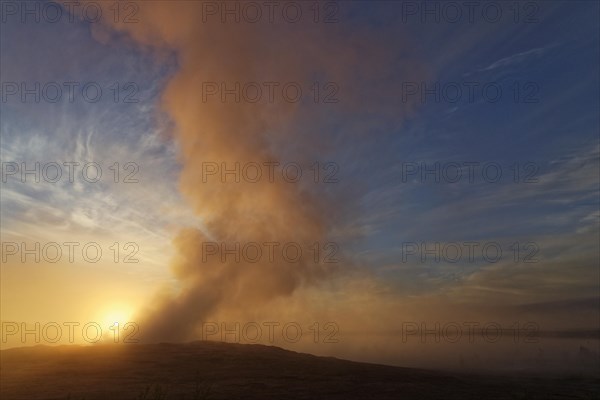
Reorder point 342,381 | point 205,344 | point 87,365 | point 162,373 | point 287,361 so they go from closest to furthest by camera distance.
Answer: point 342,381 → point 162,373 → point 87,365 → point 287,361 → point 205,344

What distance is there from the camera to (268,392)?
51938 mm

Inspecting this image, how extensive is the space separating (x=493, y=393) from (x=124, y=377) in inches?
1681

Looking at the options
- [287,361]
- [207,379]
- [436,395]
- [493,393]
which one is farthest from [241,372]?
[493,393]

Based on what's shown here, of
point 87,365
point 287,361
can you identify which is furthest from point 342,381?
point 87,365

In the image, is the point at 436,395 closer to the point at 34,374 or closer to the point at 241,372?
the point at 241,372

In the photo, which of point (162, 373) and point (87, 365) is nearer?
point (162, 373)

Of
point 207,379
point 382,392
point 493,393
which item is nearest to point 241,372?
point 207,379

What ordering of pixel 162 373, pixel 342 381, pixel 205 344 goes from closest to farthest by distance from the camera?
1. pixel 342 381
2. pixel 162 373
3. pixel 205 344

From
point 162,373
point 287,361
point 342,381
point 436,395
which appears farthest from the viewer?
point 287,361

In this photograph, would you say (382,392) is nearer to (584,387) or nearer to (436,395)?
(436,395)

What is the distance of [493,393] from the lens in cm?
5416

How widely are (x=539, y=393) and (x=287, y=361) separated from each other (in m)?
37.7

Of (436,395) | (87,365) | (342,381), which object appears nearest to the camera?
(436,395)

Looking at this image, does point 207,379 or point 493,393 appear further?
point 207,379
